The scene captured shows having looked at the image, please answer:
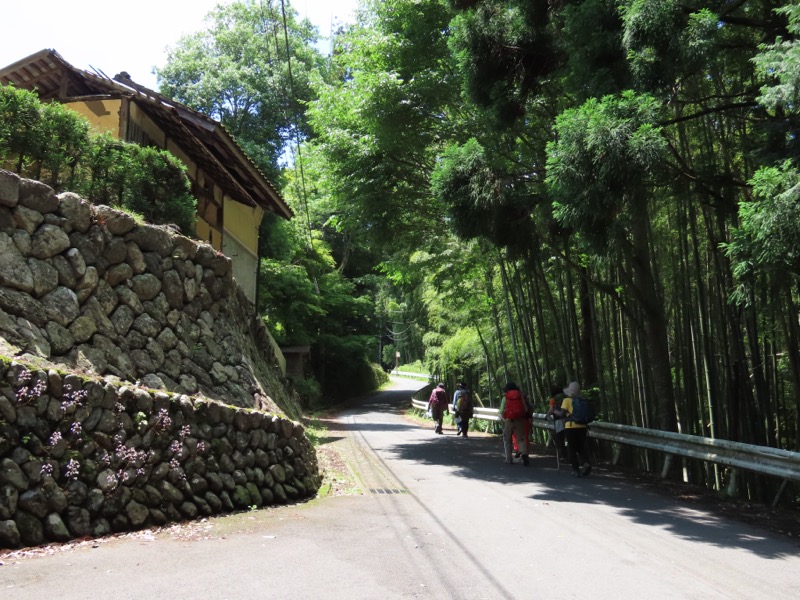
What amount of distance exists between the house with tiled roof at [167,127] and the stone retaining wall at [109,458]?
566 cm

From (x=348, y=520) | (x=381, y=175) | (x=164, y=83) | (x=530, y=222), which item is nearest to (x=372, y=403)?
(x=164, y=83)

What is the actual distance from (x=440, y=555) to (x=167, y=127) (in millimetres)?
10981

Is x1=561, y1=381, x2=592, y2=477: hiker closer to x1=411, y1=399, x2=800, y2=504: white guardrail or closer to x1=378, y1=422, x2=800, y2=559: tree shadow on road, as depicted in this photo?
x1=378, y1=422, x2=800, y2=559: tree shadow on road

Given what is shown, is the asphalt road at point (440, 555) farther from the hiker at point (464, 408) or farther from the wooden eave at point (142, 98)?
the hiker at point (464, 408)

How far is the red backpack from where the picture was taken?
11875 millimetres

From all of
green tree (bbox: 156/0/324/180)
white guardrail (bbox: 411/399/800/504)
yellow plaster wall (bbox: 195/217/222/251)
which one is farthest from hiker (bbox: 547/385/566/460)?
green tree (bbox: 156/0/324/180)

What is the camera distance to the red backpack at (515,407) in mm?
11875

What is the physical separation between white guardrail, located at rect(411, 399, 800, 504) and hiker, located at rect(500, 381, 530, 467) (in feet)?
4.52

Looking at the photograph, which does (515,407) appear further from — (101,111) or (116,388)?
(101,111)

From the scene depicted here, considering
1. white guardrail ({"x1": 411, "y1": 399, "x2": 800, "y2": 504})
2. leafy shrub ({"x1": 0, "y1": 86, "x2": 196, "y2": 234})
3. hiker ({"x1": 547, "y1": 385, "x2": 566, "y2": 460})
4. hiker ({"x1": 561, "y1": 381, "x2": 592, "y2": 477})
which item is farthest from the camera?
hiker ({"x1": 547, "y1": 385, "x2": 566, "y2": 460})

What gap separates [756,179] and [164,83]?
33.3 metres

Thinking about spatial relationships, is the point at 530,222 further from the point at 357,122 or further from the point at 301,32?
the point at 301,32

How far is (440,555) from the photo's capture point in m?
5.65

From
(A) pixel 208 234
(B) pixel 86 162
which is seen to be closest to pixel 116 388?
(B) pixel 86 162
